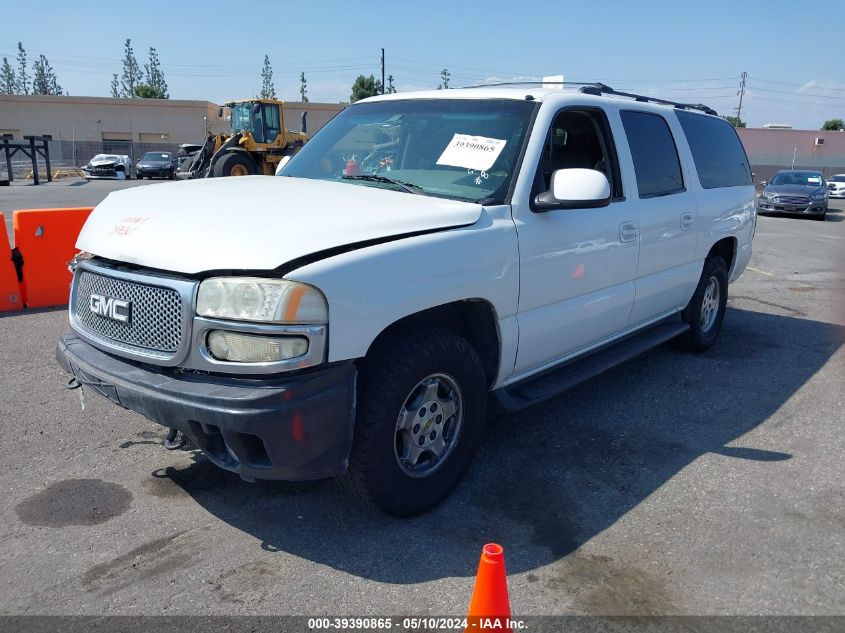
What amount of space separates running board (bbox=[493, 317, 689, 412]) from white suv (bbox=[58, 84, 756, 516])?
0.06ft

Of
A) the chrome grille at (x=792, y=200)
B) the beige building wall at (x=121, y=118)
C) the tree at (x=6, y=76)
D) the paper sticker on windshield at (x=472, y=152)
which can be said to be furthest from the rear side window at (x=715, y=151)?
the tree at (x=6, y=76)

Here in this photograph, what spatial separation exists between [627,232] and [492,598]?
9.38 feet

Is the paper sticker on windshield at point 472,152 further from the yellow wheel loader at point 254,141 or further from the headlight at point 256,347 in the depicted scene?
the yellow wheel loader at point 254,141

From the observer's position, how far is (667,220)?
16.4 feet

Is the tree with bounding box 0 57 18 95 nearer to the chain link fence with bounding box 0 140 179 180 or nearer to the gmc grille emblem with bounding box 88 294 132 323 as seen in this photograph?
the chain link fence with bounding box 0 140 179 180

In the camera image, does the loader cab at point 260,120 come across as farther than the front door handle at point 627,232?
Yes

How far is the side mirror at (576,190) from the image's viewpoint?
361cm

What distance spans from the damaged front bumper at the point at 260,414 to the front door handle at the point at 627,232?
228cm

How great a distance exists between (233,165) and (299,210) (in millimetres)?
19854

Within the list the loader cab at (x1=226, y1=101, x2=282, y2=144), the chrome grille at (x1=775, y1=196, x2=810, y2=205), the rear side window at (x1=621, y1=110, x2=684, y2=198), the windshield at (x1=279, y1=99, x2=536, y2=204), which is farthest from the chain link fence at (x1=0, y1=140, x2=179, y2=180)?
the rear side window at (x1=621, y1=110, x2=684, y2=198)

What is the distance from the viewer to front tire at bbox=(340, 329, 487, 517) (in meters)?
3.05

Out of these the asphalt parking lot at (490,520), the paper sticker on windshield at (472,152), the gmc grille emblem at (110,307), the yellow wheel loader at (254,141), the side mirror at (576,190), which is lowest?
the asphalt parking lot at (490,520)

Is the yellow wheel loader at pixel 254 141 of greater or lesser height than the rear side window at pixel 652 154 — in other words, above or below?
above

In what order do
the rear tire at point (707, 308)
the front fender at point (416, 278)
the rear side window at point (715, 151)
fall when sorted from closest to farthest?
the front fender at point (416, 278)
the rear side window at point (715, 151)
the rear tire at point (707, 308)
